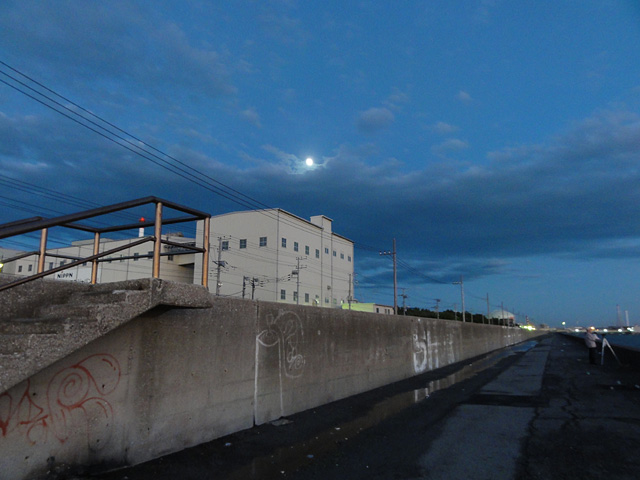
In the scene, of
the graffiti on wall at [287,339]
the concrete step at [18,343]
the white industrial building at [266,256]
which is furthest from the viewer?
the white industrial building at [266,256]

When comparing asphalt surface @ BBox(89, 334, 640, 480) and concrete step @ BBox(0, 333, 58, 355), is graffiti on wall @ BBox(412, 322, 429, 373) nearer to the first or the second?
asphalt surface @ BBox(89, 334, 640, 480)

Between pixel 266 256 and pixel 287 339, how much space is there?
2133 inches

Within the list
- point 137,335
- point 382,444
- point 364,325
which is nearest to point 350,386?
point 364,325

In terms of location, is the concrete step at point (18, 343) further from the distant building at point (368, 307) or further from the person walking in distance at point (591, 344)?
the distant building at point (368, 307)

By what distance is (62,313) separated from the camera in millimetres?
4375

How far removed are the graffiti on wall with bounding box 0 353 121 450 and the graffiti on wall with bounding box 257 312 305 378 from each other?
2.71m

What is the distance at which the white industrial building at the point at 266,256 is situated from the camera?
61562 mm

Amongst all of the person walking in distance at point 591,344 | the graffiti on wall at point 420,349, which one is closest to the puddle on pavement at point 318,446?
the graffiti on wall at point 420,349

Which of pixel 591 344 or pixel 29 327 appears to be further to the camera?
pixel 591 344

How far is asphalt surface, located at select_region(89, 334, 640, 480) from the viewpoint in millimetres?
5062

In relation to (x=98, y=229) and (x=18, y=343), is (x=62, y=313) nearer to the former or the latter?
(x=18, y=343)

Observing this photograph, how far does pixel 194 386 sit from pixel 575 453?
203 inches

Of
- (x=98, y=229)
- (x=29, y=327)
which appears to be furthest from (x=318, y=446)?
(x=98, y=229)

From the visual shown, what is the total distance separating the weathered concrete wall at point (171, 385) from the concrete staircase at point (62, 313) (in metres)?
0.59
